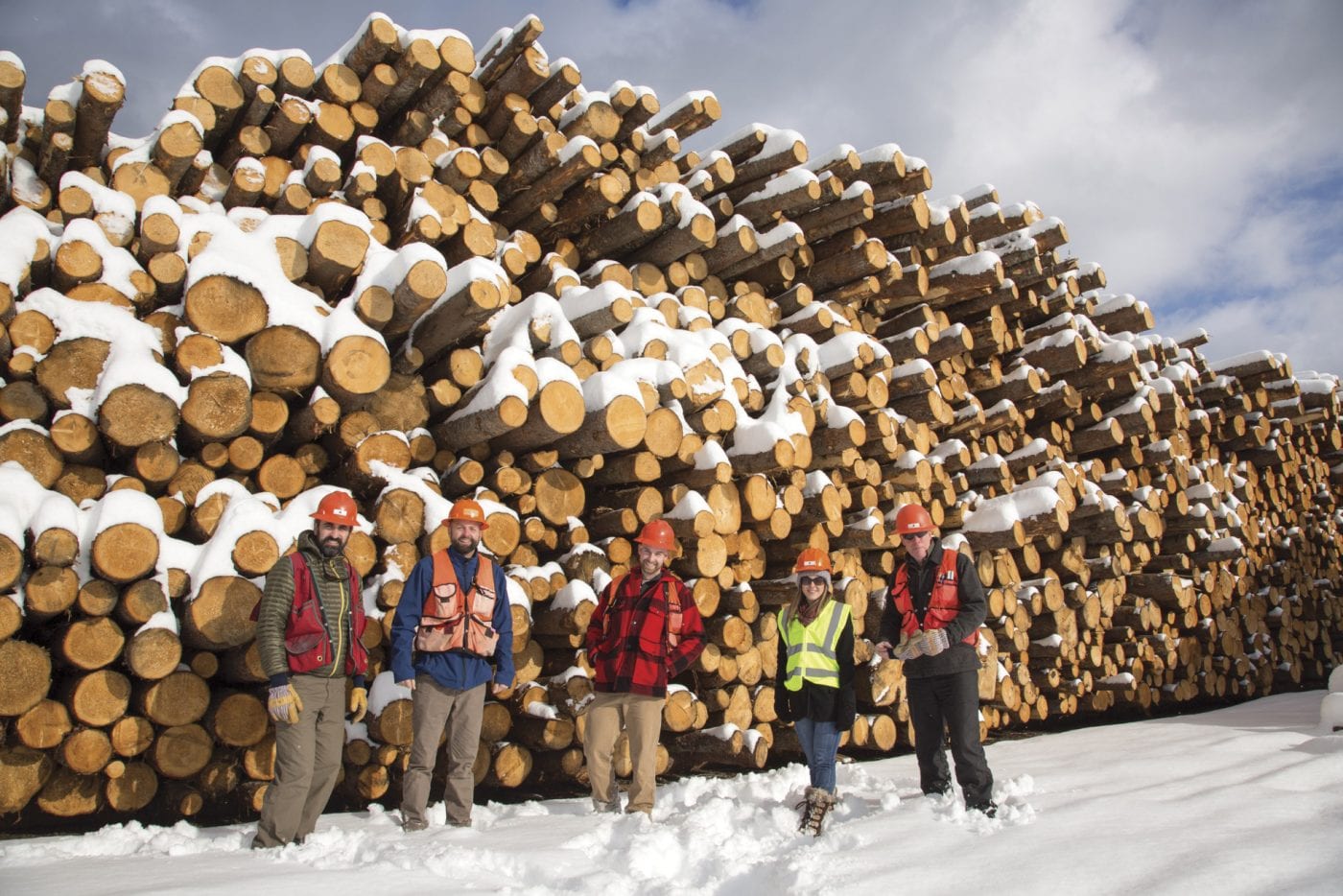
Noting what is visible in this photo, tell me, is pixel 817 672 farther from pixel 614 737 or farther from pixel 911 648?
pixel 614 737

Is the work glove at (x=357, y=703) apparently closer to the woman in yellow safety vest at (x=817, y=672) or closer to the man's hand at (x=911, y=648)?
the woman in yellow safety vest at (x=817, y=672)

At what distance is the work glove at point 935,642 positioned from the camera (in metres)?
4.77

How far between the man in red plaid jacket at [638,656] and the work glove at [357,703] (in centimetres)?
129

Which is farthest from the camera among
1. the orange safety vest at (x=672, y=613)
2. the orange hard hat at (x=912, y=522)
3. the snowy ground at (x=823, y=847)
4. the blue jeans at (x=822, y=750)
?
the orange safety vest at (x=672, y=613)

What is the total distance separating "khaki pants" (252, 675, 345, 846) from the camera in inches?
160

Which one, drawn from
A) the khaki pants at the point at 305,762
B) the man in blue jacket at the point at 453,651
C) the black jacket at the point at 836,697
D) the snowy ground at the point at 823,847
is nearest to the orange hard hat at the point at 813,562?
the black jacket at the point at 836,697

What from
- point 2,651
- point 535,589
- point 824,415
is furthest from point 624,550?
point 2,651

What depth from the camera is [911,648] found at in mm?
4930

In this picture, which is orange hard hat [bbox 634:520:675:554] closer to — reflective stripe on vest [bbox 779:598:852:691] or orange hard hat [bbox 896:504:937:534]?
reflective stripe on vest [bbox 779:598:852:691]

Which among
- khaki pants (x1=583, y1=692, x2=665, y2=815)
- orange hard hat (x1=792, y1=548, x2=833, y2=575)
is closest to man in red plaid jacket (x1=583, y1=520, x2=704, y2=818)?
khaki pants (x1=583, y1=692, x2=665, y2=815)

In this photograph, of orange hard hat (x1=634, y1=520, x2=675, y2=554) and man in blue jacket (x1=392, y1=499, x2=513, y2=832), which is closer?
man in blue jacket (x1=392, y1=499, x2=513, y2=832)

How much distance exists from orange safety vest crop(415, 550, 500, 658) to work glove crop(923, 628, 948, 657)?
239 cm

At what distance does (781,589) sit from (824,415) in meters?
1.55

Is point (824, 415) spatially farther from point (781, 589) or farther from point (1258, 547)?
point (1258, 547)
